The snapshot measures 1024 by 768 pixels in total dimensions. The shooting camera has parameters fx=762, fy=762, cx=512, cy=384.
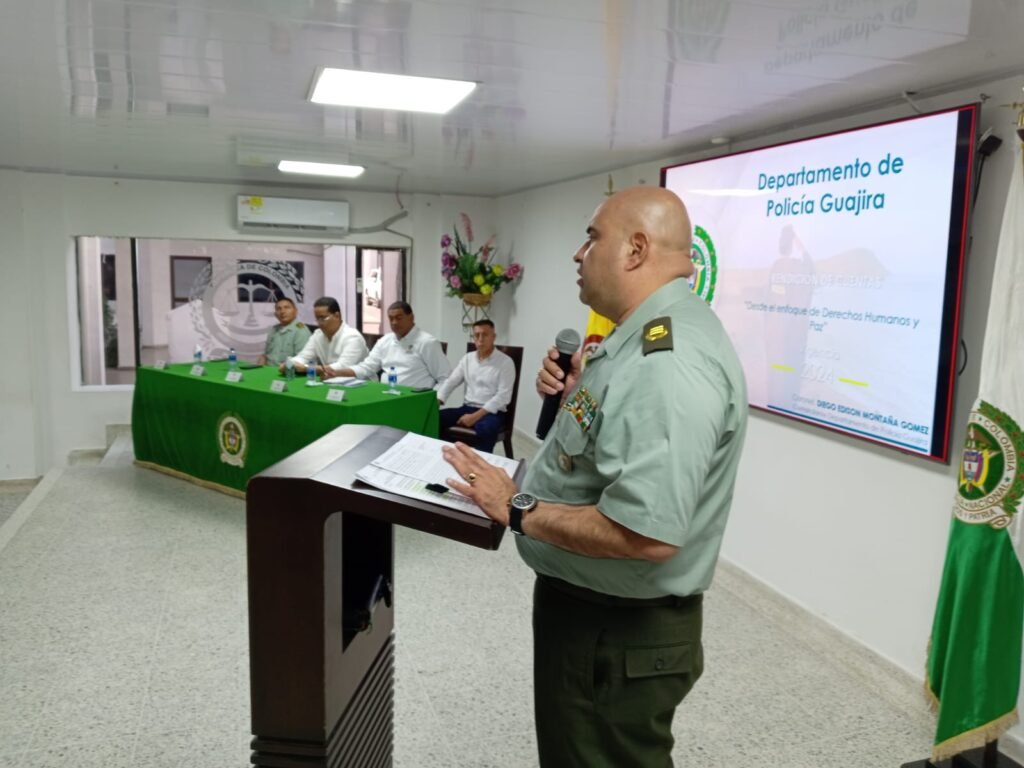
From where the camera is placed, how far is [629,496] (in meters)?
1.13

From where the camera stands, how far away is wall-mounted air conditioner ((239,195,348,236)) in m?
6.65

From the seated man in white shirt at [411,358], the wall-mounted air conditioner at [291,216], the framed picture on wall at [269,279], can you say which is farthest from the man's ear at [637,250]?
the framed picture on wall at [269,279]

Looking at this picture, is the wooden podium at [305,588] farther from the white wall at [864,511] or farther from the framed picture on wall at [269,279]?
the framed picture on wall at [269,279]

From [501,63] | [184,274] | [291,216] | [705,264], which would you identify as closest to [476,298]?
[291,216]

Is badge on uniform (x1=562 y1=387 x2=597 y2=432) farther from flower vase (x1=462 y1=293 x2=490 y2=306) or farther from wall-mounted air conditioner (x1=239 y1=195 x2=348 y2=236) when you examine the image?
wall-mounted air conditioner (x1=239 y1=195 x2=348 y2=236)

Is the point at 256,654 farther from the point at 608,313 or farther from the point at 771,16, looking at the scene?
the point at 771,16

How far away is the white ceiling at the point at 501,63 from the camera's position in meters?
2.03

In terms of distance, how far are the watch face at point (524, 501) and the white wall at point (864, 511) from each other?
6.67ft


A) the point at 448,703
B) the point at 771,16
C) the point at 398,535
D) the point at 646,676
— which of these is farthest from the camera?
the point at 398,535

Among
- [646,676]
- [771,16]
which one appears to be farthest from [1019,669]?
[771,16]

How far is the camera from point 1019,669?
217 cm

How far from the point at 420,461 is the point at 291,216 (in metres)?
5.95

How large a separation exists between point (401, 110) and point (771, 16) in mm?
1829

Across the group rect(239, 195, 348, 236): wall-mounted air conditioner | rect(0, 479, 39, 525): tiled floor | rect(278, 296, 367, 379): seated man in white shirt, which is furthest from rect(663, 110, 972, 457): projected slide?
rect(0, 479, 39, 525): tiled floor
